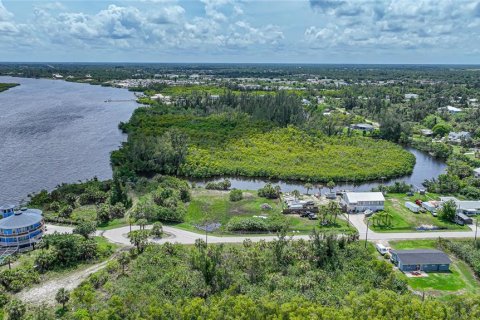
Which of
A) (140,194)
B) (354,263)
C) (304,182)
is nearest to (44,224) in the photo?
(140,194)

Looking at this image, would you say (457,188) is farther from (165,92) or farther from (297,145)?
(165,92)

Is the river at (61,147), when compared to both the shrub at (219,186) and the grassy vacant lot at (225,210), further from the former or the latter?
the grassy vacant lot at (225,210)

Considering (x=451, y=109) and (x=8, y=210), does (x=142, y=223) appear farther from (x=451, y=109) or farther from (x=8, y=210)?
(x=451, y=109)

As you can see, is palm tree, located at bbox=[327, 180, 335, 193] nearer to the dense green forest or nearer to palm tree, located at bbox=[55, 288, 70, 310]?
the dense green forest

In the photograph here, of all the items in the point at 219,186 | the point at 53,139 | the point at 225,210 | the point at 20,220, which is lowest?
the point at 53,139

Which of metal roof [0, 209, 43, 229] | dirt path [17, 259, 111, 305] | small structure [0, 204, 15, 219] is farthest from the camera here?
small structure [0, 204, 15, 219]

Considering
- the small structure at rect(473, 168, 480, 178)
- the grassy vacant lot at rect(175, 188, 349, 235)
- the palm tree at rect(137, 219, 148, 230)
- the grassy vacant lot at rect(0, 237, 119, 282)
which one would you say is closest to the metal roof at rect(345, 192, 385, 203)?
the grassy vacant lot at rect(175, 188, 349, 235)

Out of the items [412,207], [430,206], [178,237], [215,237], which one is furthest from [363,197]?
[178,237]
